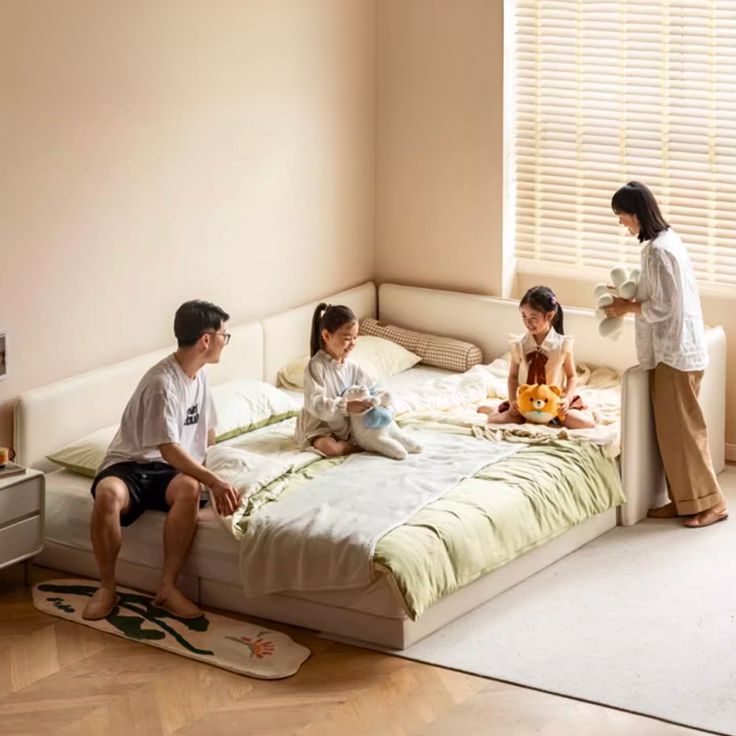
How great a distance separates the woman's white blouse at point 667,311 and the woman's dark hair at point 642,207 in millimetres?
40

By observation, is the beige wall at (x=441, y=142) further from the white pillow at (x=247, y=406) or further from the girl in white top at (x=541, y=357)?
the white pillow at (x=247, y=406)

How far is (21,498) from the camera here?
178 inches

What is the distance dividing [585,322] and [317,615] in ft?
7.05

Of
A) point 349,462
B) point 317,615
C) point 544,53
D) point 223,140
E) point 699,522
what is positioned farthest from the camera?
point 544,53

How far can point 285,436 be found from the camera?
16.8ft

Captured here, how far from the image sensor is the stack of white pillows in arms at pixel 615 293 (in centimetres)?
524

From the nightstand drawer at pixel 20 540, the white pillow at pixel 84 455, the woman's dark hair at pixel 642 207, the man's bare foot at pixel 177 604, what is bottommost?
the man's bare foot at pixel 177 604

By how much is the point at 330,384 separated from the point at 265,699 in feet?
4.48

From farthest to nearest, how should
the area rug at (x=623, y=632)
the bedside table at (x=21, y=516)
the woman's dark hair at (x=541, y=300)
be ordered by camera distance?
the woman's dark hair at (x=541, y=300), the bedside table at (x=21, y=516), the area rug at (x=623, y=632)

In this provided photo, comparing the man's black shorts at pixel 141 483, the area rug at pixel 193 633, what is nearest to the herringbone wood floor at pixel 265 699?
the area rug at pixel 193 633

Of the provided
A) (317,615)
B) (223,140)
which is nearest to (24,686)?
(317,615)

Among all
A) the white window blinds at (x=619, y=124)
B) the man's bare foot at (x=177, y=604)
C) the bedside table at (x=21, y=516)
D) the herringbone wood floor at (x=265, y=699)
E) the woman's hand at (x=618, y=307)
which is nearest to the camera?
the herringbone wood floor at (x=265, y=699)

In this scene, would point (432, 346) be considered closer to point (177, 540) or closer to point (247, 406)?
point (247, 406)

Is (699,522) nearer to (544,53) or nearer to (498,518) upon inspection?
(498,518)
